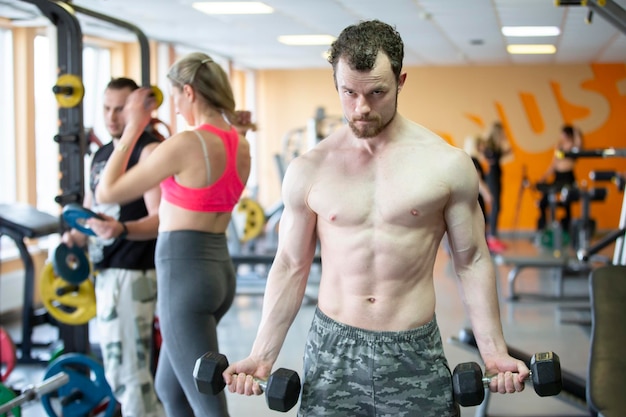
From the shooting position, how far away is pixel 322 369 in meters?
1.72

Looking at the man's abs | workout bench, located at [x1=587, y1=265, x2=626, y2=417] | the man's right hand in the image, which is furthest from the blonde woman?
workout bench, located at [x1=587, y1=265, x2=626, y2=417]

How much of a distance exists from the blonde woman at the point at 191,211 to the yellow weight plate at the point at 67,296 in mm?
740

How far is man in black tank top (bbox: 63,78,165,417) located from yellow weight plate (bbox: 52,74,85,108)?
0.25 m

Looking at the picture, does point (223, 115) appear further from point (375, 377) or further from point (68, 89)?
point (375, 377)

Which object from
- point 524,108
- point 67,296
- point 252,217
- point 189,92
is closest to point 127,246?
point 67,296

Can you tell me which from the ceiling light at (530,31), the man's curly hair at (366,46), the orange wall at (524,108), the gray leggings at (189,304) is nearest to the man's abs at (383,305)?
the man's curly hair at (366,46)

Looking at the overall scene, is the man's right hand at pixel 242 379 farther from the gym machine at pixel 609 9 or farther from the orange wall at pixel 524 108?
the orange wall at pixel 524 108

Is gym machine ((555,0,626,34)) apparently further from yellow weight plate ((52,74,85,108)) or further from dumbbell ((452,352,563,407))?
dumbbell ((452,352,563,407))

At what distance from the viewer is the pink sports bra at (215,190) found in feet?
8.04

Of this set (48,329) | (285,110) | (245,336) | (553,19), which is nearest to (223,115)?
(245,336)

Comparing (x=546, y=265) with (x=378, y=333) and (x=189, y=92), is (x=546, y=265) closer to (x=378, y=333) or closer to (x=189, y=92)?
(x=189, y=92)

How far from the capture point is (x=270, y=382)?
163 centimetres

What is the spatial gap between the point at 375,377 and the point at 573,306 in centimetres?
460

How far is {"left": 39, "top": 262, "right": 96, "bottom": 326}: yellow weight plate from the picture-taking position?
3.19 metres
